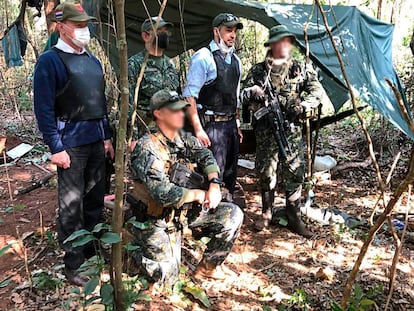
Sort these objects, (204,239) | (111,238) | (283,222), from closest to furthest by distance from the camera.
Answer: (111,238), (204,239), (283,222)

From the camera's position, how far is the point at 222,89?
11.2ft

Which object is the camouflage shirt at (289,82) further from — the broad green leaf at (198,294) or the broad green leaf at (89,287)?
the broad green leaf at (89,287)

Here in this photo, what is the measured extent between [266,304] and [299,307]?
219 mm

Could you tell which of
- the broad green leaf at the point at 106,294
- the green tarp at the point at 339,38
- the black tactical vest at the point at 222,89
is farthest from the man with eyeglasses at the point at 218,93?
the broad green leaf at the point at 106,294

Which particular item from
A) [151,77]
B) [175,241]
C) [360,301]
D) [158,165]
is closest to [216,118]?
[151,77]

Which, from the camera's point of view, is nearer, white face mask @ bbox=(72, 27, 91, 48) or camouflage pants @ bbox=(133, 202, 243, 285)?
white face mask @ bbox=(72, 27, 91, 48)

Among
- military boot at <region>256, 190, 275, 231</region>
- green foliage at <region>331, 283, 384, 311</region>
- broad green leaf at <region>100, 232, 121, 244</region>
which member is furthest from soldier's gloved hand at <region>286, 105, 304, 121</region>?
broad green leaf at <region>100, 232, 121, 244</region>

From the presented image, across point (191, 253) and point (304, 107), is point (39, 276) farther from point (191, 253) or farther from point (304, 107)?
point (304, 107)

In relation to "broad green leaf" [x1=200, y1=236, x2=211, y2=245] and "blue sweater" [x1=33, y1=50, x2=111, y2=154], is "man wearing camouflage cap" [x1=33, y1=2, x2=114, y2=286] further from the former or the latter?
"broad green leaf" [x1=200, y1=236, x2=211, y2=245]

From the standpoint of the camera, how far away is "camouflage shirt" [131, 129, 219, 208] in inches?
98.1

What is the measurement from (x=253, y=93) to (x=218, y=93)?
32 cm

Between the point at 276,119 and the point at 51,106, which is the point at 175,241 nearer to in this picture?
the point at 51,106

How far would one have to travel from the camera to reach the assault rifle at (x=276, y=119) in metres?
3.48

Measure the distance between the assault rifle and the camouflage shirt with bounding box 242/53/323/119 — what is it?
0.07 meters
